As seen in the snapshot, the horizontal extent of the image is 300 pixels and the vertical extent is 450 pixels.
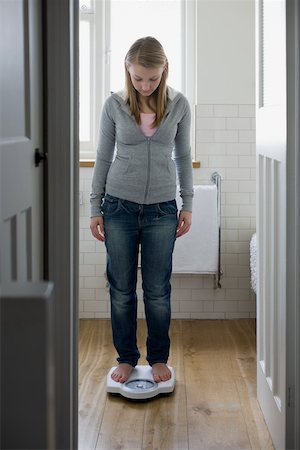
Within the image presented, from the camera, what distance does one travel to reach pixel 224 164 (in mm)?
4625

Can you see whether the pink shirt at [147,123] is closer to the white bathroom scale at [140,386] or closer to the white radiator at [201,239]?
the white bathroom scale at [140,386]

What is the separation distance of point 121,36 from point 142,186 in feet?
5.34

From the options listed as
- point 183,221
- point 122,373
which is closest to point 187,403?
point 122,373

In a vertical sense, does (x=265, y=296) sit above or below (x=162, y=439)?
above

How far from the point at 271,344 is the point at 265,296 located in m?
0.22

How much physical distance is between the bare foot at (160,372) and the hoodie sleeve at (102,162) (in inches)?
28.5

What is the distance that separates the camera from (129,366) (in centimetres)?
350

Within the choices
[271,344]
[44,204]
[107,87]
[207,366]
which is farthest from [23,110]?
[107,87]

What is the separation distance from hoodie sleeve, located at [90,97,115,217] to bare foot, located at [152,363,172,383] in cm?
72

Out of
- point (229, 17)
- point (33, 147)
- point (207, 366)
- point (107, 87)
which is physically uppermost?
point (229, 17)

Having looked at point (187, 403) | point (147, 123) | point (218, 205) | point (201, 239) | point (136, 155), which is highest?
point (147, 123)

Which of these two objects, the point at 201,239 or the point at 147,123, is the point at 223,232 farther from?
the point at 147,123

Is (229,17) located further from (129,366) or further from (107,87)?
(129,366)

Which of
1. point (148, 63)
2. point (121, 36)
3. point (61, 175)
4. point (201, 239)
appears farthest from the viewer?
point (121, 36)
